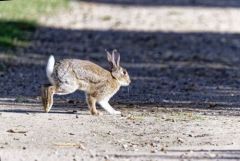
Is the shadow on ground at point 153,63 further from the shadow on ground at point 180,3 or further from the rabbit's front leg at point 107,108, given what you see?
the shadow on ground at point 180,3

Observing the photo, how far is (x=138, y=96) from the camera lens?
1349 centimetres

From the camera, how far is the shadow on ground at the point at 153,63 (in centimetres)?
1360

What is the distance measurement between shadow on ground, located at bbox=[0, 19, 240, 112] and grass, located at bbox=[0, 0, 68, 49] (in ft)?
1.13

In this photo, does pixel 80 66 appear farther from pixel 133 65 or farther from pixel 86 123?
pixel 133 65

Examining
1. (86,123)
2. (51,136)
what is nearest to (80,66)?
(86,123)

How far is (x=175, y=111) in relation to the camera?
11984 millimetres

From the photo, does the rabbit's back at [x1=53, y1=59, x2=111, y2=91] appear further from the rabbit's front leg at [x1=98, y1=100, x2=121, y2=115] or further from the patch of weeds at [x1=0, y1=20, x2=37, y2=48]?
the patch of weeds at [x1=0, y1=20, x2=37, y2=48]

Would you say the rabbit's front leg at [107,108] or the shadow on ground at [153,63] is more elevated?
the shadow on ground at [153,63]

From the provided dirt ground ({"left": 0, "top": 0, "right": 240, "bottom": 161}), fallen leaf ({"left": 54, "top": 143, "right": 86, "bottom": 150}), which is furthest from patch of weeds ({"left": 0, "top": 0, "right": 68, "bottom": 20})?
fallen leaf ({"left": 54, "top": 143, "right": 86, "bottom": 150})

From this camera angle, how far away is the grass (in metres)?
21.0

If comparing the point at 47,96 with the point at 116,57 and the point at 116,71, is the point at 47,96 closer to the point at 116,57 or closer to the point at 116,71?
the point at 116,71

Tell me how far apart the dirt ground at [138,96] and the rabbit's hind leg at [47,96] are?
0.10 meters

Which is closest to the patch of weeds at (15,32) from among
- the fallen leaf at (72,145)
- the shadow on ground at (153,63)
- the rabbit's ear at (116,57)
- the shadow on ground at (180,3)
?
the shadow on ground at (153,63)

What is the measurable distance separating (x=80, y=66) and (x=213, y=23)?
16185 millimetres
